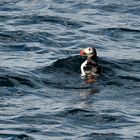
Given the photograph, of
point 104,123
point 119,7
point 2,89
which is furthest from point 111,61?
point 119,7

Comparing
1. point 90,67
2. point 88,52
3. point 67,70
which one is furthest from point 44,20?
point 90,67

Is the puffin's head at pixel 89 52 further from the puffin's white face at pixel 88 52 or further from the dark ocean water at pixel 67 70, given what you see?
the dark ocean water at pixel 67 70

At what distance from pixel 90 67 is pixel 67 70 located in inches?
31.3

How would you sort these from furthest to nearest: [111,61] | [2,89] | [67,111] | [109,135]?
1. [111,61]
2. [2,89]
3. [67,111]
4. [109,135]

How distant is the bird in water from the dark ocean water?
0.73 feet

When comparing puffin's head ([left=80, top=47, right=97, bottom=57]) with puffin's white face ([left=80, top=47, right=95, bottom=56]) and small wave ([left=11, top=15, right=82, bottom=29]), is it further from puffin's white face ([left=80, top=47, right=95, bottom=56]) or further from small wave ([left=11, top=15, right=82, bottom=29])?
small wave ([left=11, top=15, right=82, bottom=29])

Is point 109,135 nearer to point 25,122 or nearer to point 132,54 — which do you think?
point 25,122

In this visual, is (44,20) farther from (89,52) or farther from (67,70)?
(67,70)

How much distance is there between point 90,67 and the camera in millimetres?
21750

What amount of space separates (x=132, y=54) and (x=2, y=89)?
21.1 feet

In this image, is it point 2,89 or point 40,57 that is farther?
point 40,57

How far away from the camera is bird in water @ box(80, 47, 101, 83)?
69.0 feet

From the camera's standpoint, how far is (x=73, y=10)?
30.5m

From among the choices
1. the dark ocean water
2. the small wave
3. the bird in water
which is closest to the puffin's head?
the bird in water
